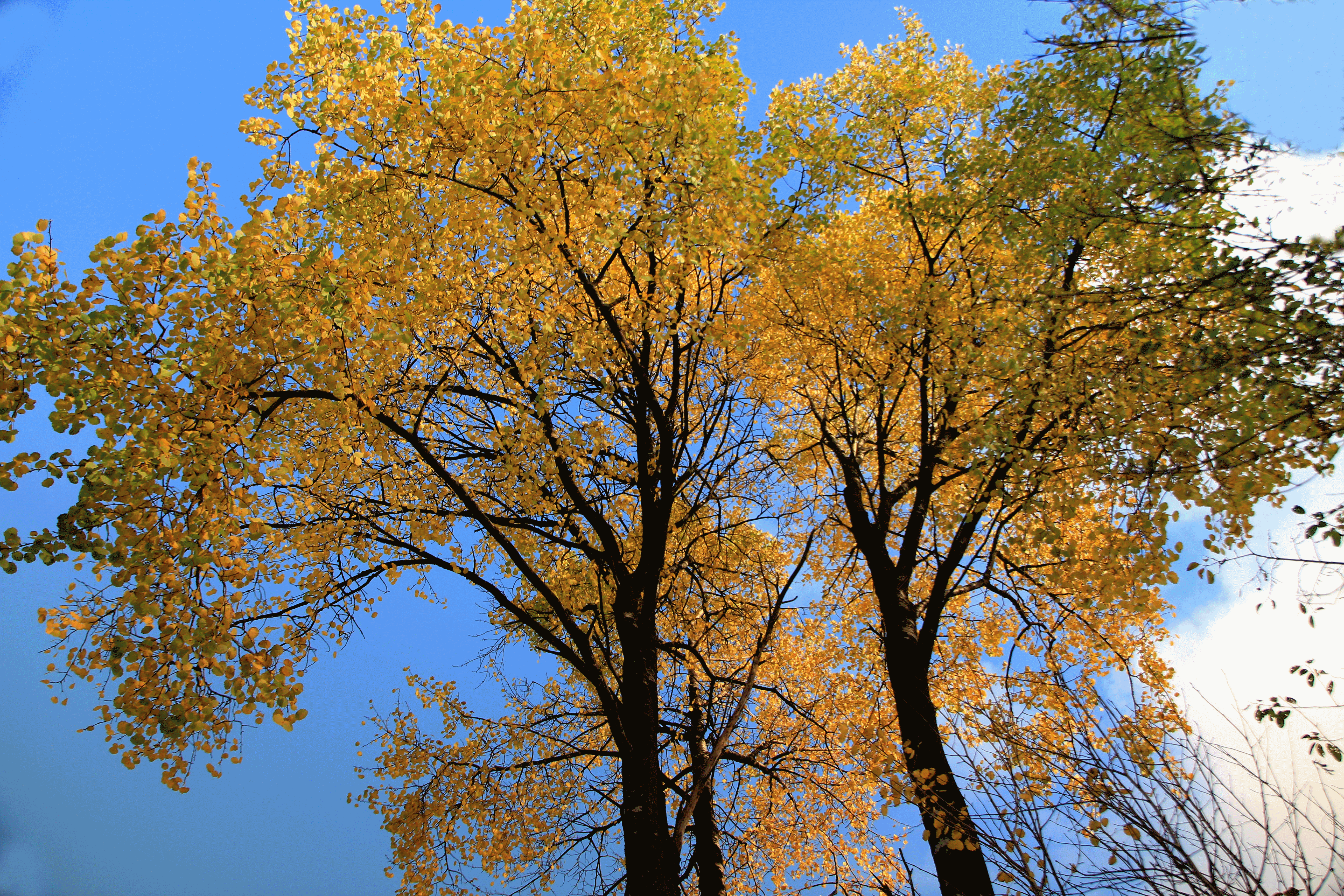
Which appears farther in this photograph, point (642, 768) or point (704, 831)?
point (704, 831)

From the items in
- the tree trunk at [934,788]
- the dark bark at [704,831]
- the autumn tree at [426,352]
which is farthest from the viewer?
the dark bark at [704,831]

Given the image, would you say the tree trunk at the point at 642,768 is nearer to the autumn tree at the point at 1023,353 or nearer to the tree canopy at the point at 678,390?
the tree canopy at the point at 678,390

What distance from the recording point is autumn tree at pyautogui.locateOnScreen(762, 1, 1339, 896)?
4.96 m

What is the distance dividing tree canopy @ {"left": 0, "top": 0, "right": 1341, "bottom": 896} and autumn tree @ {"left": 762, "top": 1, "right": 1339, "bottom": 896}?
0.06 meters

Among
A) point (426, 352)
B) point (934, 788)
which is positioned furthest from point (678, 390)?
point (934, 788)

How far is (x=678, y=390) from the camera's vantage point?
744 cm

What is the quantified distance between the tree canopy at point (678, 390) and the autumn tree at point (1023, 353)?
0.18 ft

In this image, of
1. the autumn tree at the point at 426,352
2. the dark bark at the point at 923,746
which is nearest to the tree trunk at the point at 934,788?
the dark bark at the point at 923,746

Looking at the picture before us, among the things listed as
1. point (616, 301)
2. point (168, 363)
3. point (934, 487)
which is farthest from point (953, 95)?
point (168, 363)

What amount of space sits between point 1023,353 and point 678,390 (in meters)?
3.32

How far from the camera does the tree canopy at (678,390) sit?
13.7ft

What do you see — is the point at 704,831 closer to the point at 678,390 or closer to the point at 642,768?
the point at 642,768

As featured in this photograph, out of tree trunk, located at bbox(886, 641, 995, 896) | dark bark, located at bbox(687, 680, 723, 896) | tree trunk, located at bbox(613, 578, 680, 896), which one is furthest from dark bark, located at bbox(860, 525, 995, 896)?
dark bark, located at bbox(687, 680, 723, 896)

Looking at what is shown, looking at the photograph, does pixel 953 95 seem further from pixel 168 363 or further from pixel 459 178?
pixel 168 363
